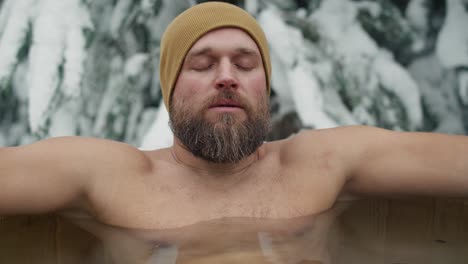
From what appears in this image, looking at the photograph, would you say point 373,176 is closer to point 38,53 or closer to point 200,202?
point 200,202

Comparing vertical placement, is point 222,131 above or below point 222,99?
below

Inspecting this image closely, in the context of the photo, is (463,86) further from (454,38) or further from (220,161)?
(220,161)

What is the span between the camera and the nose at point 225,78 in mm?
1990

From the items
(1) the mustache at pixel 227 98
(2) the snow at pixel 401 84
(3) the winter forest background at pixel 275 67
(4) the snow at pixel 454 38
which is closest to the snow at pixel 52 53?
(3) the winter forest background at pixel 275 67

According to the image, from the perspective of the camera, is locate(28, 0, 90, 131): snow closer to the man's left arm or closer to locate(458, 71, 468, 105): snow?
the man's left arm

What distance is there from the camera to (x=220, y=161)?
2.10 metres

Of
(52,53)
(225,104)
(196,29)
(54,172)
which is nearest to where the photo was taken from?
(54,172)

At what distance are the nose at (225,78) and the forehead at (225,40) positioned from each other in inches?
3.3

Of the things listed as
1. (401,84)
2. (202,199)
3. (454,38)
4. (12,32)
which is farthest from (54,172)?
(454,38)

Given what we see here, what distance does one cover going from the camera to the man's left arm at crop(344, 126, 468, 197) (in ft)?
6.84

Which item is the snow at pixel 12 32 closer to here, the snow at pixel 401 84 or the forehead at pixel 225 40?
the forehead at pixel 225 40

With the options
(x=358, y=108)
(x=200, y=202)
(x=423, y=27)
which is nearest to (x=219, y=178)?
(x=200, y=202)

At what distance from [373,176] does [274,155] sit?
1.27 feet

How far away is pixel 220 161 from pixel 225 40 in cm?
44
